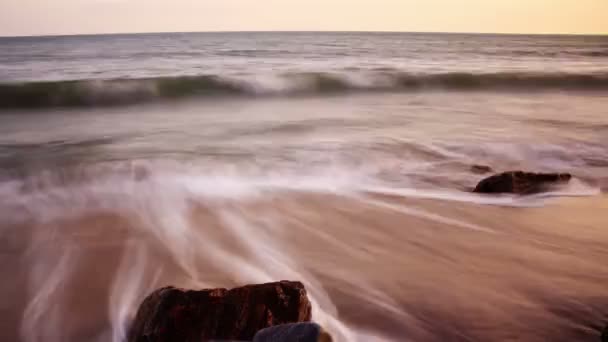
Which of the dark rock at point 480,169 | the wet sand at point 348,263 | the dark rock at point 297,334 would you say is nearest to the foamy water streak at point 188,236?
the wet sand at point 348,263

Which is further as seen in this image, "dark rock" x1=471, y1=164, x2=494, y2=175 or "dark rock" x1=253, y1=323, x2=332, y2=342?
"dark rock" x1=471, y1=164, x2=494, y2=175

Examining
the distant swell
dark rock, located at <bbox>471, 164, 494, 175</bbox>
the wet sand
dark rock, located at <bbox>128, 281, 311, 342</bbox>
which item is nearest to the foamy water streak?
the wet sand

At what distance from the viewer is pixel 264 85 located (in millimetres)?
12266

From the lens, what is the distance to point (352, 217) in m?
3.56

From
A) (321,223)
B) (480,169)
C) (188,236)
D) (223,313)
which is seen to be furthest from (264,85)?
(223,313)

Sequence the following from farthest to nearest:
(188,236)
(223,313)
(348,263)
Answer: (188,236) → (348,263) → (223,313)

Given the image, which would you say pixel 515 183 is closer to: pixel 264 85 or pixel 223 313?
pixel 223 313

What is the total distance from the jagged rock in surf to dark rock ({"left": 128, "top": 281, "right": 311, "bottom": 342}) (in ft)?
8.17

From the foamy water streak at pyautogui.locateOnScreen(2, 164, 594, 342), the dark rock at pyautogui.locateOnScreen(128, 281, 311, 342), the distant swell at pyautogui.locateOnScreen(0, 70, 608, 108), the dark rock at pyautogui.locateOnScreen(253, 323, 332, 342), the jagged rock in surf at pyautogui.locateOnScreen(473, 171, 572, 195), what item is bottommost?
the distant swell at pyautogui.locateOnScreen(0, 70, 608, 108)

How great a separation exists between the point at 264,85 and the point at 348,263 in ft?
32.7

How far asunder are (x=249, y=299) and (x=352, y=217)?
1746 mm

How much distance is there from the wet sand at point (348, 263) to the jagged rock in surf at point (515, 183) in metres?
0.23

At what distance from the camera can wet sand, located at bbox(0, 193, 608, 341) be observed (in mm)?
2215

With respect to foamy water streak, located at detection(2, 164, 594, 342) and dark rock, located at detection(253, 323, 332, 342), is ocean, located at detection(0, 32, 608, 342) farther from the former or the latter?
dark rock, located at detection(253, 323, 332, 342)
